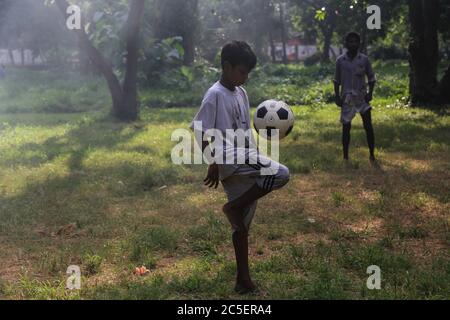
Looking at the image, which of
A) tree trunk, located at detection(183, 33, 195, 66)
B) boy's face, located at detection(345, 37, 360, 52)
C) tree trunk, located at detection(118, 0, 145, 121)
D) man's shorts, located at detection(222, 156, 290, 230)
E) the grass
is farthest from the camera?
tree trunk, located at detection(183, 33, 195, 66)

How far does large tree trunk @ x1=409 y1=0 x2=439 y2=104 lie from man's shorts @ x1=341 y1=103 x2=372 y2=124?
24.1ft

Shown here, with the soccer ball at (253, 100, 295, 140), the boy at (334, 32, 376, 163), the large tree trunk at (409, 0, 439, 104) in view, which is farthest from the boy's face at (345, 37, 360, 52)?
the large tree trunk at (409, 0, 439, 104)

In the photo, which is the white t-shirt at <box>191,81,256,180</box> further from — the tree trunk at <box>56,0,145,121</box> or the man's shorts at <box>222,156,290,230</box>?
the tree trunk at <box>56,0,145,121</box>

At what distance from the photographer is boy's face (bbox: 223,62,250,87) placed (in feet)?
13.4

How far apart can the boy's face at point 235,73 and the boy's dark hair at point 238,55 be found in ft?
0.07

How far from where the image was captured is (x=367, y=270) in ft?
15.1

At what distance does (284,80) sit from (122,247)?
21928 millimetres

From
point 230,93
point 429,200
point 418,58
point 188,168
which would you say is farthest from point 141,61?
point 230,93

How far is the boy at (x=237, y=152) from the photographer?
13.2 feet

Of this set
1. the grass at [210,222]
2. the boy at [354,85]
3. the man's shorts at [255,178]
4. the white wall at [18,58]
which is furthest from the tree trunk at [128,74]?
the white wall at [18,58]

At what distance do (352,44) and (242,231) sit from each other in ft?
16.2

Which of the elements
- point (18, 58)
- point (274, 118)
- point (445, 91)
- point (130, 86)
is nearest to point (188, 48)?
point (130, 86)

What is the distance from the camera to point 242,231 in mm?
4121

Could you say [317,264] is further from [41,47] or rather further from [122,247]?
[41,47]
